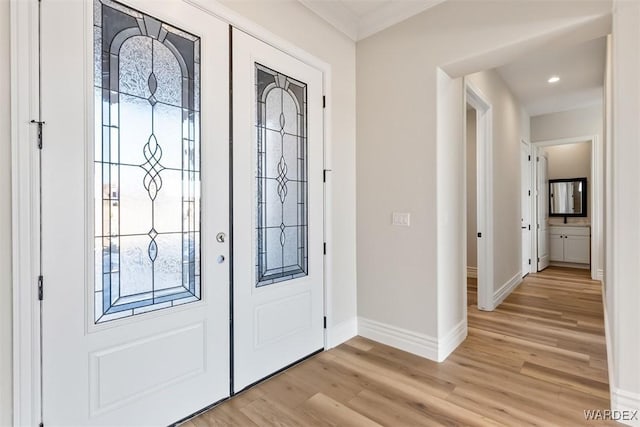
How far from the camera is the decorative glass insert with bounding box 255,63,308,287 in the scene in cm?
228

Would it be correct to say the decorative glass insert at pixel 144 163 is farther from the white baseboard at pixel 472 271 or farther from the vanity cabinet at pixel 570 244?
the vanity cabinet at pixel 570 244

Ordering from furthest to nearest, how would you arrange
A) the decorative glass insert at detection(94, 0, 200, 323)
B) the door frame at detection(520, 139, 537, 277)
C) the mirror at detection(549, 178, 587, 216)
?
the mirror at detection(549, 178, 587, 216) → the door frame at detection(520, 139, 537, 277) → the decorative glass insert at detection(94, 0, 200, 323)

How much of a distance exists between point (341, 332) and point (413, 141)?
1789 millimetres

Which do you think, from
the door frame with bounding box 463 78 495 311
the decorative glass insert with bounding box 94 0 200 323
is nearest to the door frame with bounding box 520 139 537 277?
the door frame with bounding box 463 78 495 311

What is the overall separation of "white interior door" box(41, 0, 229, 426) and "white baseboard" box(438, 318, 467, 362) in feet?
5.41

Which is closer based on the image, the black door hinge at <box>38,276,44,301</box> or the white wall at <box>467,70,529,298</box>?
the black door hinge at <box>38,276,44,301</box>

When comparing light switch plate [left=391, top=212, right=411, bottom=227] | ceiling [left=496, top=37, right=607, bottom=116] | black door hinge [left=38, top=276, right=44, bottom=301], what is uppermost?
ceiling [left=496, top=37, right=607, bottom=116]

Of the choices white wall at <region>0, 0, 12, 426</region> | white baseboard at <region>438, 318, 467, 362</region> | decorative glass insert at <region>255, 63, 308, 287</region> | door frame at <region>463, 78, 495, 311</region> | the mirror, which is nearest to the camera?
white wall at <region>0, 0, 12, 426</region>

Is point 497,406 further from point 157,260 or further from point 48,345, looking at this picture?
point 48,345

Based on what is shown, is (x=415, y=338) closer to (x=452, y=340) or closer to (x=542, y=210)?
(x=452, y=340)

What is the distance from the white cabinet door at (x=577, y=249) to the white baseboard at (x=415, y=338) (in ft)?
15.6

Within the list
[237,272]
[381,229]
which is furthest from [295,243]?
[381,229]

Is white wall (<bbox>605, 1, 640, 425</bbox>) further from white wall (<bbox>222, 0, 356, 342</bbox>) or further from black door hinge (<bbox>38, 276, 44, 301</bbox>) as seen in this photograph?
black door hinge (<bbox>38, 276, 44, 301</bbox>)

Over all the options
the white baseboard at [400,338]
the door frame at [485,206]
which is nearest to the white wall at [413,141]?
the white baseboard at [400,338]
